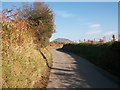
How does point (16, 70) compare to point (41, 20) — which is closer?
point (16, 70)

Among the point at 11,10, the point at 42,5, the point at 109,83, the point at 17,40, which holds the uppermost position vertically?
the point at 42,5

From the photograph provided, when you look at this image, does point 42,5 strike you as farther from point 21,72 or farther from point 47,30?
point 21,72

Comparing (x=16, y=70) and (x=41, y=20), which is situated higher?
(x=41, y=20)

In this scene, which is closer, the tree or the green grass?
the green grass

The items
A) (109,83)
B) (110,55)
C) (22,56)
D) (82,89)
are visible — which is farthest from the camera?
(110,55)

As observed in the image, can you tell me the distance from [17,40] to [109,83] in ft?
21.6

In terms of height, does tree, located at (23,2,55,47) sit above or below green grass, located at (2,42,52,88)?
above

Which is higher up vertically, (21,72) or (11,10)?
(11,10)

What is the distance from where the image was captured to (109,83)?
15.2m

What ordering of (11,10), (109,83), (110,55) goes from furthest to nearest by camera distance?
(110,55), (109,83), (11,10)

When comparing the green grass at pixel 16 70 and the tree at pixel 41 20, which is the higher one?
the tree at pixel 41 20

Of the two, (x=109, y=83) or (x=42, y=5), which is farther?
(x=42, y=5)

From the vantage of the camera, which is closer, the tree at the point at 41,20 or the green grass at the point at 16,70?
the green grass at the point at 16,70

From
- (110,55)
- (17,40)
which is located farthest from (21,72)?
(110,55)
